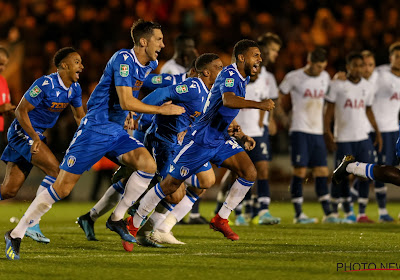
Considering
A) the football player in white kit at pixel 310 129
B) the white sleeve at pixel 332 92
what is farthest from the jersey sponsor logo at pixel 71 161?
the white sleeve at pixel 332 92

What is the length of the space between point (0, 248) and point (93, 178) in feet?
31.1

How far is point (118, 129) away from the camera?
718 cm

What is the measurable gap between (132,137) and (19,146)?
1662mm

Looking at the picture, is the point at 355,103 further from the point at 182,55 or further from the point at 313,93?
the point at 182,55

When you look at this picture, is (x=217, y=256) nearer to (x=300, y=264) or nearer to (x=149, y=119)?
(x=300, y=264)

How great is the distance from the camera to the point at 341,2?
20.9 metres

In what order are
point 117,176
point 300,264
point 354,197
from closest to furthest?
point 300,264, point 117,176, point 354,197

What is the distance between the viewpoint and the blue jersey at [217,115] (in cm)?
750

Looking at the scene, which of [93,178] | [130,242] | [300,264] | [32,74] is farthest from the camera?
[32,74]

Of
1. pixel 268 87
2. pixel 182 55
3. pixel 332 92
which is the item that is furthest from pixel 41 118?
pixel 332 92

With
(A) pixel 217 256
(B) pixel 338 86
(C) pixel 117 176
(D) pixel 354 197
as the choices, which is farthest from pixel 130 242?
(D) pixel 354 197

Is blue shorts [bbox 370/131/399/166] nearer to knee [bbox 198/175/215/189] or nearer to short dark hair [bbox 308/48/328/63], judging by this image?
short dark hair [bbox 308/48/328/63]

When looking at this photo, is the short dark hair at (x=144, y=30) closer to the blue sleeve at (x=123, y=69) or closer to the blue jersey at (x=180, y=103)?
the blue sleeve at (x=123, y=69)

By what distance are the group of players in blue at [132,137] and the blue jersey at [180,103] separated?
0.4 inches
